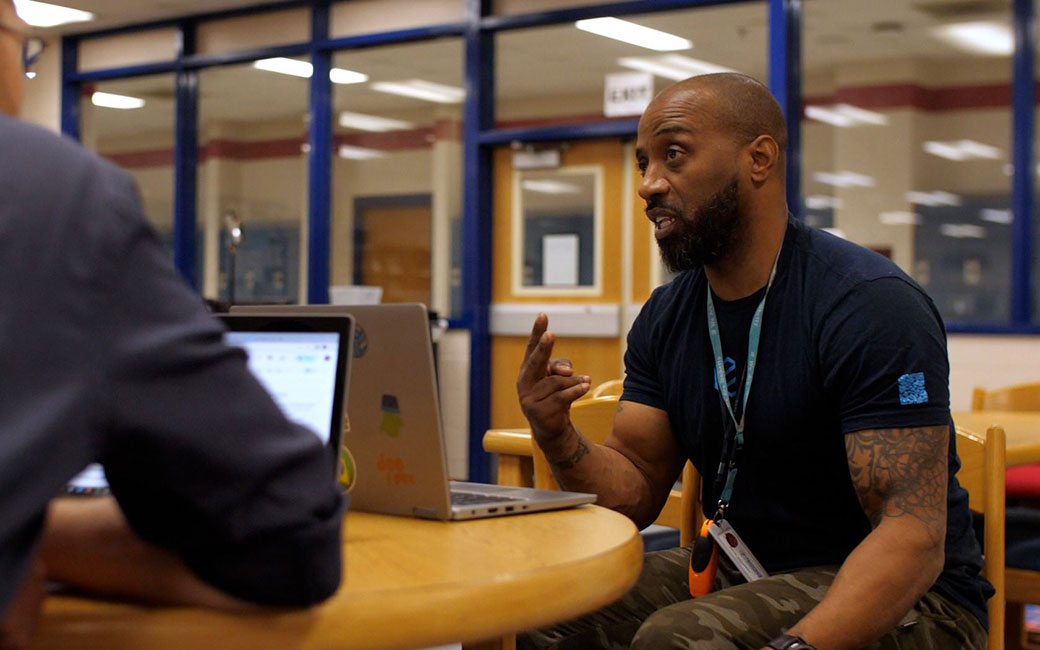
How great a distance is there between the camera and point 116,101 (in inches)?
351

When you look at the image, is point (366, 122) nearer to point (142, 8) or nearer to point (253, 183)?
point (253, 183)

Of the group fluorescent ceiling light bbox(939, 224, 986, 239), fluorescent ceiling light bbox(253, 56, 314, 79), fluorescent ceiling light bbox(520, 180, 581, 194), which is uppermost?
fluorescent ceiling light bbox(253, 56, 314, 79)

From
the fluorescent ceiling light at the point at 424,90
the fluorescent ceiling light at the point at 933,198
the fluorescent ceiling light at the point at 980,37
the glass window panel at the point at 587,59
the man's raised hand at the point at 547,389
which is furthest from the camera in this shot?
the fluorescent ceiling light at the point at 933,198

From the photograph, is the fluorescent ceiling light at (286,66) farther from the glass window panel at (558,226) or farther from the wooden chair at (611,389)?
the wooden chair at (611,389)

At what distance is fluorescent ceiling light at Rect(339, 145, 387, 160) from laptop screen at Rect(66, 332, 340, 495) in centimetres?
641

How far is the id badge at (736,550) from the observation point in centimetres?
174

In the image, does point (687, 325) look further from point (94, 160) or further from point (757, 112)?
point (94, 160)

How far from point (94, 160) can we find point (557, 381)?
1.01 meters

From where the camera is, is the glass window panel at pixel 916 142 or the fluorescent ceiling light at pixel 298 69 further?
the fluorescent ceiling light at pixel 298 69

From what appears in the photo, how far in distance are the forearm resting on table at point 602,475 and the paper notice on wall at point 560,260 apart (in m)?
4.65

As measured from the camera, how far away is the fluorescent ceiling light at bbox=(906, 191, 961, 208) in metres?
7.35

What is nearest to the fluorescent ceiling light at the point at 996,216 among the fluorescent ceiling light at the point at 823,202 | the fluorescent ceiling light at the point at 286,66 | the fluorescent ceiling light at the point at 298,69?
the fluorescent ceiling light at the point at 823,202

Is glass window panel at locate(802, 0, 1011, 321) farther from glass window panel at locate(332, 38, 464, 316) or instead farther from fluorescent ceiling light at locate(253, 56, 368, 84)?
fluorescent ceiling light at locate(253, 56, 368, 84)

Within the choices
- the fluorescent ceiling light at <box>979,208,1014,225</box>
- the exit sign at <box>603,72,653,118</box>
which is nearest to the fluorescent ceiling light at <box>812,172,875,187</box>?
the fluorescent ceiling light at <box>979,208,1014,225</box>
